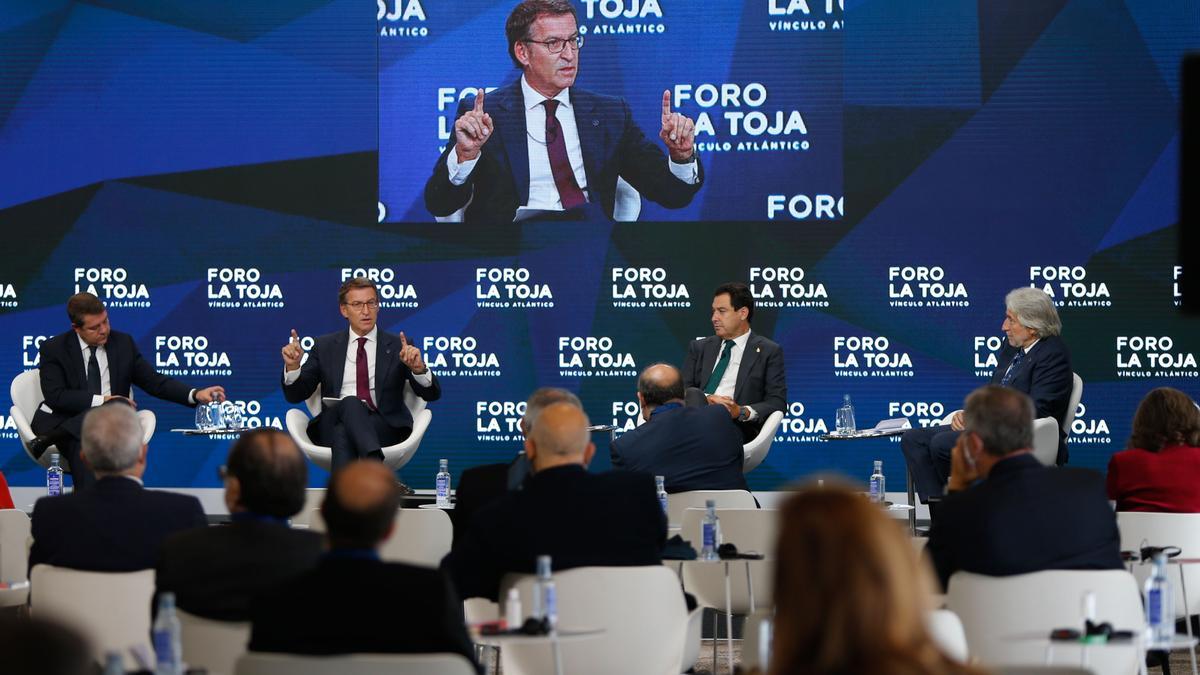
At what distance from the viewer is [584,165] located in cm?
879

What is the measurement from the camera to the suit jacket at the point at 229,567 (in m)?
3.40

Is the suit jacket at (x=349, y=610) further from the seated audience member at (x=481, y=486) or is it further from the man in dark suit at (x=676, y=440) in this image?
the man in dark suit at (x=676, y=440)

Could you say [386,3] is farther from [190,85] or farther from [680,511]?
[680,511]

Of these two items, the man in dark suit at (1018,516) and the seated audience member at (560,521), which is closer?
the man in dark suit at (1018,516)

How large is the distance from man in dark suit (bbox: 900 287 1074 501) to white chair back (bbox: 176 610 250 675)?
14.7 feet

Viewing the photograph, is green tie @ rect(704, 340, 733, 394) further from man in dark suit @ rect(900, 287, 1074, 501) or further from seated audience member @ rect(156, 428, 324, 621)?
seated audience member @ rect(156, 428, 324, 621)

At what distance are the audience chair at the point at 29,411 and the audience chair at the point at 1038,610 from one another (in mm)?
5303

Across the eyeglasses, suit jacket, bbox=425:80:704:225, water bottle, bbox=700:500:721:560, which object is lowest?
water bottle, bbox=700:500:721:560

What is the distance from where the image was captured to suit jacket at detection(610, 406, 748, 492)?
21.0 ft

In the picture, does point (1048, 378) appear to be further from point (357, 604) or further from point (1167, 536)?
point (357, 604)

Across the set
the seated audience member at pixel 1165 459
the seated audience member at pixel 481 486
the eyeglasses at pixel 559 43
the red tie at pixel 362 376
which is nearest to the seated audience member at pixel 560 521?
the seated audience member at pixel 481 486

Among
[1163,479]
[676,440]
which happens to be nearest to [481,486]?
[676,440]

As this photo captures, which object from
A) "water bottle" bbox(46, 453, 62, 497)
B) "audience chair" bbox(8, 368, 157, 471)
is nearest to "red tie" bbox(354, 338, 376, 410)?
"audience chair" bbox(8, 368, 157, 471)

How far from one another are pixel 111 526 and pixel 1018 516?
2.33 metres
